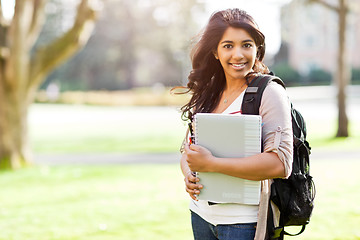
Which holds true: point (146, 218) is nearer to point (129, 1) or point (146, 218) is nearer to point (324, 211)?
point (324, 211)

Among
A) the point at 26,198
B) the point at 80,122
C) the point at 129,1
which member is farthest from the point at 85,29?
the point at 129,1

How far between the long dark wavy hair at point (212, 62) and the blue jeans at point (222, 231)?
557 mm

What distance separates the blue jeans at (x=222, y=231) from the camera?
2.18 meters

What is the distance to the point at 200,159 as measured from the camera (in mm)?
2133

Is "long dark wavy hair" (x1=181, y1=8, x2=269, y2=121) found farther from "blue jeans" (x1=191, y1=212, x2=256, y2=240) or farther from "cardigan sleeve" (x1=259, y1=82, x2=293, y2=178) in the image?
"blue jeans" (x1=191, y1=212, x2=256, y2=240)

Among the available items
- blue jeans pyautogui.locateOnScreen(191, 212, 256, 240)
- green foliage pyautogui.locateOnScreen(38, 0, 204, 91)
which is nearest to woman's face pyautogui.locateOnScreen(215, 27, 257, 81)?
blue jeans pyautogui.locateOnScreen(191, 212, 256, 240)

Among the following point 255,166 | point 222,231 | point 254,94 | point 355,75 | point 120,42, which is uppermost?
point 254,94

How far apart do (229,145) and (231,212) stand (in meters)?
0.31

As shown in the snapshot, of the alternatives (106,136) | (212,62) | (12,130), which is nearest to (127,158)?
(12,130)

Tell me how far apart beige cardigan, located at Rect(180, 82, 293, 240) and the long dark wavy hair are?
0.23 metres

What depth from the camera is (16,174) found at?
32.8 ft

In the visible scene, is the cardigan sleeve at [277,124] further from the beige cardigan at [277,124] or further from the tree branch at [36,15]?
the tree branch at [36,15]

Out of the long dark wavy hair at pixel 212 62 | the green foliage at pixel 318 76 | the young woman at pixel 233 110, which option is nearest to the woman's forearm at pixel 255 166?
the young woman at pixel 233 110

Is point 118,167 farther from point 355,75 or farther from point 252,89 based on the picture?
point 355,75
